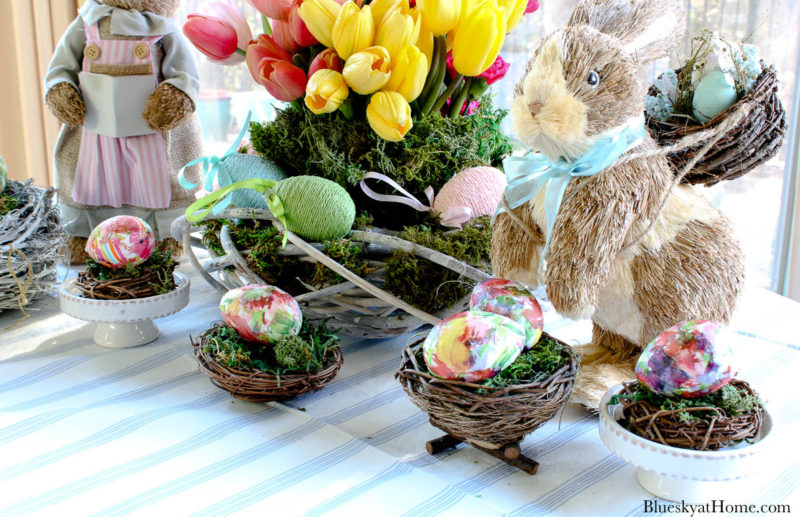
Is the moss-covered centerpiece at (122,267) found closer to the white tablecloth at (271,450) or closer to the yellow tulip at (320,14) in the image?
the white tablecloth at (271,450)

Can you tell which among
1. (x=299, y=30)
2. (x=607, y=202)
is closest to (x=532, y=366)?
(x=607, y=202)

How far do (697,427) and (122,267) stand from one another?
2.20 feet

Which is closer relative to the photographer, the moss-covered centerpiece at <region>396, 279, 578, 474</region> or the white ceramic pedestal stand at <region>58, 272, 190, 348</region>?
the moss-covered centerpiece at <region>396, 279, 578, 474</region>

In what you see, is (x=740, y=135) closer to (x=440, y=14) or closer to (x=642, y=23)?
(x=642, y=23)

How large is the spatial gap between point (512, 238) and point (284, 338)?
0.83ft

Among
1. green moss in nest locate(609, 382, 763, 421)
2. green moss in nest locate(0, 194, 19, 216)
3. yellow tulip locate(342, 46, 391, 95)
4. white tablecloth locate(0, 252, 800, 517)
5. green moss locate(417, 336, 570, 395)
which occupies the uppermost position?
yellow tulip locate(342, 46, 391, 95)

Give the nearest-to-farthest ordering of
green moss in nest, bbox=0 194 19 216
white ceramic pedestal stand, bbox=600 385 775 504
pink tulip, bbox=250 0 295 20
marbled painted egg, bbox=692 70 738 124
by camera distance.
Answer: white ceramic pedestal stand, bbox=600 385 775 504
marbled painted egg, bbox=692 70 738 124
pink tulip, bbox=250 0 295 20
green moss in nest, bbox=0 194 19 216

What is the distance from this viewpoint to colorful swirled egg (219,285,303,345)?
2.29 feet

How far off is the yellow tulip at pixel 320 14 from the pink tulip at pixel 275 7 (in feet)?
0.23

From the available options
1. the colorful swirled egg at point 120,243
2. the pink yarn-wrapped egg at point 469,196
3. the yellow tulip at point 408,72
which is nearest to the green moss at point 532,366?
the pink yarn-wrapped egg at point 469,196

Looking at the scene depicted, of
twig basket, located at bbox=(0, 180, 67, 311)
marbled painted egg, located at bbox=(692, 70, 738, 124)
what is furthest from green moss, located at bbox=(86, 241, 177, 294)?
marbled painted egg, located at bbox=(692, 70, 738, 124)

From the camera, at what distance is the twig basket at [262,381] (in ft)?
2.24

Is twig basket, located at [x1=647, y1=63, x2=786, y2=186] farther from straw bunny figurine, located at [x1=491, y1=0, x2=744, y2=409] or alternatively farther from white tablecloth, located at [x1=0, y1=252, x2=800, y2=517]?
white tablecloth, located at [x1=0, y1=252, x2=800, y2=517]

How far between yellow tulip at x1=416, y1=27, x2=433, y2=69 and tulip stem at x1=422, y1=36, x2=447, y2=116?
2cm
